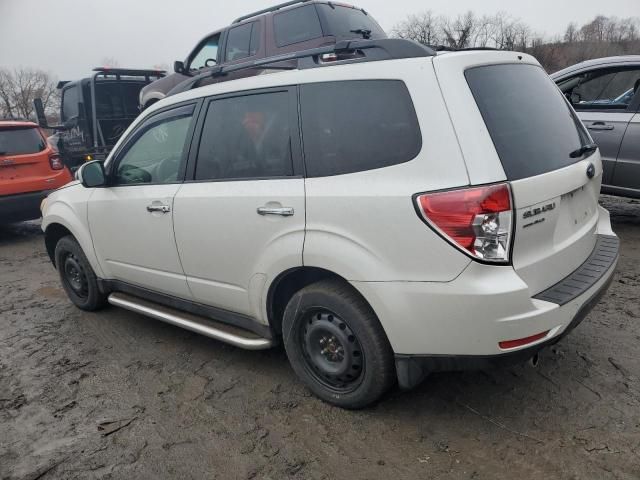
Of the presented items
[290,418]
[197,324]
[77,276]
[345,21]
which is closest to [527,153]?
[290,418]

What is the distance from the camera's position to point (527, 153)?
94.9 inches

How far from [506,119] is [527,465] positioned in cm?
159

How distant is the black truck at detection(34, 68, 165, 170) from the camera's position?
10.4 m

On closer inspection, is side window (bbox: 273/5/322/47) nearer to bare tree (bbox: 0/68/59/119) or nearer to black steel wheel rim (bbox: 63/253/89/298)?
black steel wheel rim (bbox: 63/253/89/298)

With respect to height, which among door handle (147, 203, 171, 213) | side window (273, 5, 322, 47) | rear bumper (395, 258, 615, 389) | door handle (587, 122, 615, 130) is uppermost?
side window (273, 5, 322, 47)

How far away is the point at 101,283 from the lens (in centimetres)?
431

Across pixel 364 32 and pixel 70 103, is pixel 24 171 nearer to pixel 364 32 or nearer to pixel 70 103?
pixel 70 103

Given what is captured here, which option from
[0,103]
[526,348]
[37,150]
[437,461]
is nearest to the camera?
[526,348]

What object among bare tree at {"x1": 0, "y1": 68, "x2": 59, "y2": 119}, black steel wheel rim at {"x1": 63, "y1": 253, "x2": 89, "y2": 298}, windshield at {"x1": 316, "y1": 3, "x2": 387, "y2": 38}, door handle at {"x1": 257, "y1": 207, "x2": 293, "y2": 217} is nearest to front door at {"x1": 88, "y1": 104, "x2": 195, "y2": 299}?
black steel wheel rim at {"x1": 63, "y1": 253, "x2": 89, "y2": 298}

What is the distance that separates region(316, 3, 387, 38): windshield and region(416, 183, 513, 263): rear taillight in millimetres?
5118

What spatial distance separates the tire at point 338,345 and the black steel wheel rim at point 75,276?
2449 mm

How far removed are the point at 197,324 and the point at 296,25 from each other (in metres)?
5.14

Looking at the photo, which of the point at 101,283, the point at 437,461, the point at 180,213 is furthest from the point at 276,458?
the point at 101,283

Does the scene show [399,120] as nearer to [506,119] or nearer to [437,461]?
[506,119]
